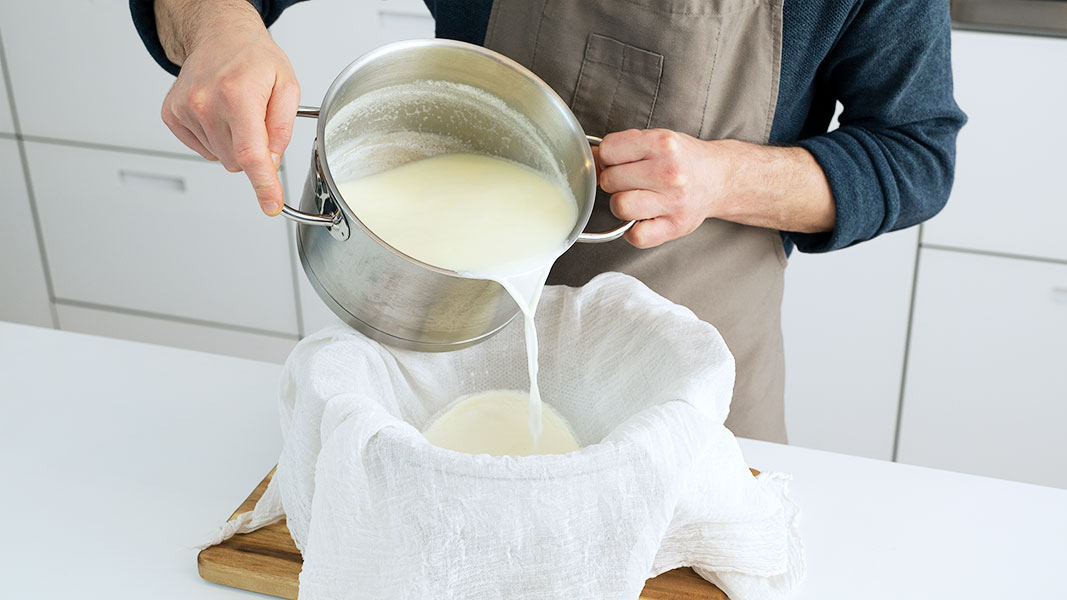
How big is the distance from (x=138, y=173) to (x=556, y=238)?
1.45 m

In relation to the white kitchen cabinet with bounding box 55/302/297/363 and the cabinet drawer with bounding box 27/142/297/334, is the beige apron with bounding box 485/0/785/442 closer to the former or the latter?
the cabinet drawer with bounding box 27/142/297/334

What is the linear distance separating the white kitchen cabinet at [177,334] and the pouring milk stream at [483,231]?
1260mm

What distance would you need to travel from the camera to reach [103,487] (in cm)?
74

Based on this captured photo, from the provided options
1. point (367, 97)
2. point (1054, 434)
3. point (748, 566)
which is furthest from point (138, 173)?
point (1054, 434)

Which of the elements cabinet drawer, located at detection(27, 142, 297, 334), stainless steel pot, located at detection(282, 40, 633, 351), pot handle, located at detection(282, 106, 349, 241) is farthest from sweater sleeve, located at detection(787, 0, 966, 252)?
cabinet drawer, located at detection(27, 142, 297, 334)

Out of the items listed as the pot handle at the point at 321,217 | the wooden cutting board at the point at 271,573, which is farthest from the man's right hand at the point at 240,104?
the wooden cutting board at the point at 271,573

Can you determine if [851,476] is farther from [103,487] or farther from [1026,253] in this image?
[1026,253]

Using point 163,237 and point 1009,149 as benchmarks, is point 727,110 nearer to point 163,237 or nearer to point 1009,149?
point 1009,149

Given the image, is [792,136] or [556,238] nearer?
[556,238]

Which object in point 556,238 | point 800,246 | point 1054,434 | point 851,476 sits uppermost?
point 556,238

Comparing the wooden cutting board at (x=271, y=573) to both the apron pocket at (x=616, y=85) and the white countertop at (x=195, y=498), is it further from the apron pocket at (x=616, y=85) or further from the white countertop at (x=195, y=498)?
the apron pocket at (x=616, y=85)

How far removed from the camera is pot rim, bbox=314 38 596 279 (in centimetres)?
58

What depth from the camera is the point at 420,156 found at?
31.0 inches

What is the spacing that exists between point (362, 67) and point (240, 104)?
89 millimetres
